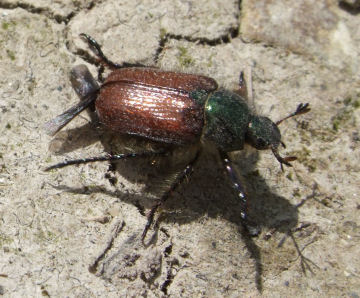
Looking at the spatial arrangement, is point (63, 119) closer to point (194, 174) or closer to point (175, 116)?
point (175, 116)

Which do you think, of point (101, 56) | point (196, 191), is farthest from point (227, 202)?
point (101, 56)

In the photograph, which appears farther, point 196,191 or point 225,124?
point 196,191

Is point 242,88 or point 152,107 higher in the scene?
point 152,107

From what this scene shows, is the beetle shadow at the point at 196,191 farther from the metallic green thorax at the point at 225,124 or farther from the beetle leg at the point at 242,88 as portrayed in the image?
the beetle leg at the point at 242,88

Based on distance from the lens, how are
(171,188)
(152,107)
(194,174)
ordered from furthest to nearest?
1. (194,174)
2. (171,188)
3. (152,107)

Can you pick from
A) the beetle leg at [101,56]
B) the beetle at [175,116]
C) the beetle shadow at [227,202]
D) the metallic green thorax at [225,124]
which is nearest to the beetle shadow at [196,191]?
the beetle shadow at [227,202]

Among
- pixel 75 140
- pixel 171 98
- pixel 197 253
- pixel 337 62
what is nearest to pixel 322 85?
pixel 337 62

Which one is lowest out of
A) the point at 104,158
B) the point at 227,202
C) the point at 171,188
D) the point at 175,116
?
the point at 227,202

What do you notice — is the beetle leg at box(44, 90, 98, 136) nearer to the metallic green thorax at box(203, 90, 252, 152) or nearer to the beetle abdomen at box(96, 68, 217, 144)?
the beetle abdomen at box(96, 68, 217, 144)
